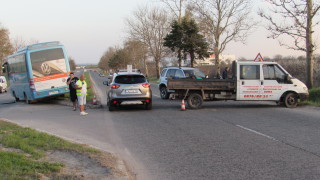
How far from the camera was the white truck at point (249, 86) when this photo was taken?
48.5ft

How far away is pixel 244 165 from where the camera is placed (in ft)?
20.4

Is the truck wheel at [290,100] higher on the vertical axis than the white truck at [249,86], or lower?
lower

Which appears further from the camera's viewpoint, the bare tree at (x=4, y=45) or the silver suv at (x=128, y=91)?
the bare tree at (x=4, y=45)

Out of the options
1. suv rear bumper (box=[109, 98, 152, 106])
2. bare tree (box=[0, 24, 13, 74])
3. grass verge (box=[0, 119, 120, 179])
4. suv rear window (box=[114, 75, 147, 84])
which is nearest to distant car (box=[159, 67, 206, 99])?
suv rear window (box=[114, 75, 147, 84])

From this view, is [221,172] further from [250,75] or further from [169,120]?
[250,75]

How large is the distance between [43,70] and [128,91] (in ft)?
24.4

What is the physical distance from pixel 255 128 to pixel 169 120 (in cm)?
317

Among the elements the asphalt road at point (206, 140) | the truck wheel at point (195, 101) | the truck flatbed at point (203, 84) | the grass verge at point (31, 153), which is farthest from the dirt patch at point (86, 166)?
the truck wheel at point (195, 101)

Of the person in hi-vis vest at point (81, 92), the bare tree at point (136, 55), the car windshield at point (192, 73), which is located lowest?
the person in hi-vis vest at point (81, 92)

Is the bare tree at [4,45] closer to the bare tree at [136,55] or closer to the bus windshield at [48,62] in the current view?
the bare tree at [136,55]

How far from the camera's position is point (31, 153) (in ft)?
Result: 22.3

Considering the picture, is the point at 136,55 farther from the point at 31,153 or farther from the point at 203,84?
the point at 31,153

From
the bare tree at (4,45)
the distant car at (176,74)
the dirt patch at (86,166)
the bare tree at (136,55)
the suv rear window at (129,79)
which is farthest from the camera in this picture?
the bare tree at (4,45)

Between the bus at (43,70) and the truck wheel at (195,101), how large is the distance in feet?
28.7
